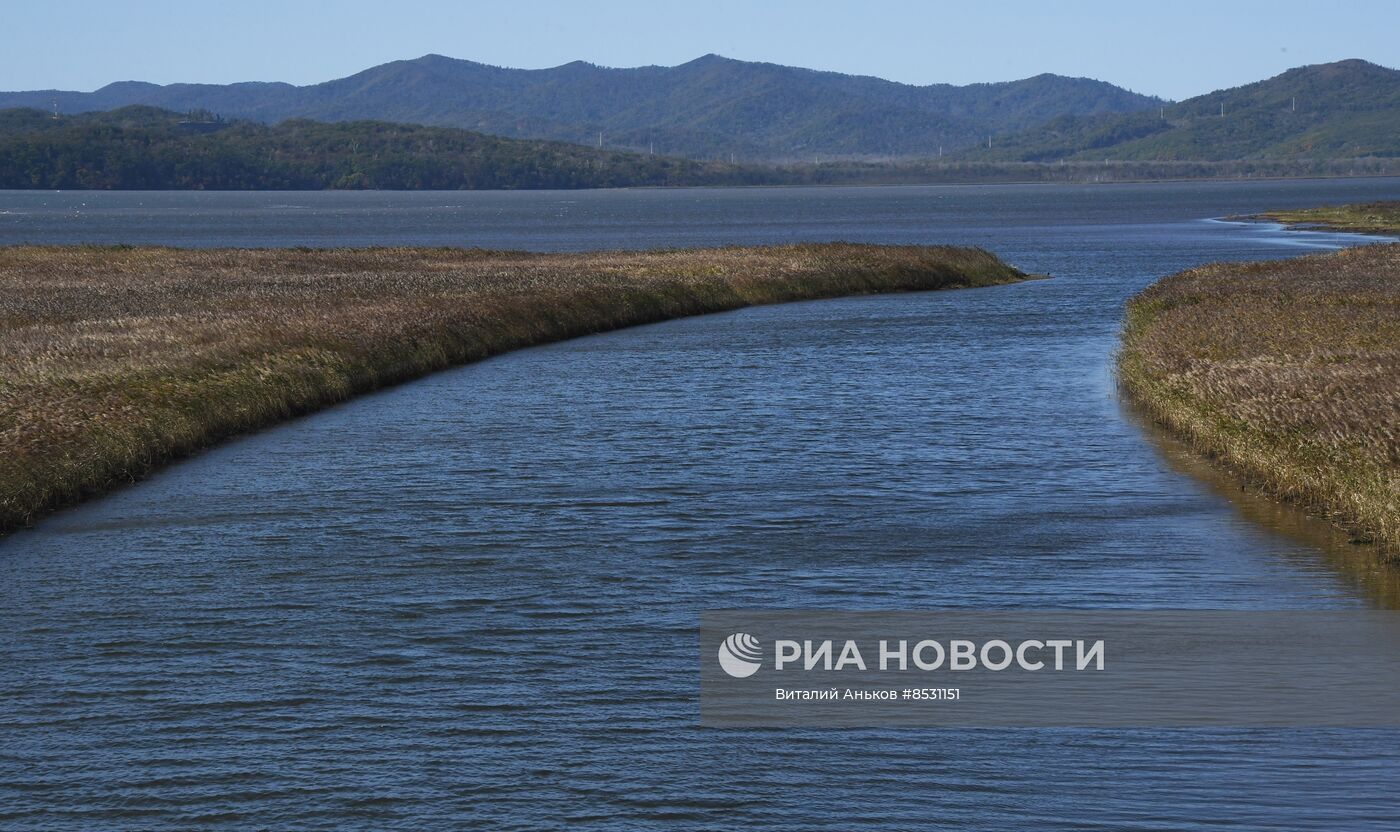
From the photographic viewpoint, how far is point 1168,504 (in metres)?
25.1

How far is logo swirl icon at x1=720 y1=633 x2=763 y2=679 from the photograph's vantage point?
16.2 metres

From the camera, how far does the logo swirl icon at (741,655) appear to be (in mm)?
16219

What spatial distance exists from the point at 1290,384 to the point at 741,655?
53.2ft

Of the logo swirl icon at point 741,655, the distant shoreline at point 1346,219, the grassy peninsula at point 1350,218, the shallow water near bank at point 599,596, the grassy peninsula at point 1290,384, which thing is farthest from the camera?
the grassy peninsula at point 1350,218

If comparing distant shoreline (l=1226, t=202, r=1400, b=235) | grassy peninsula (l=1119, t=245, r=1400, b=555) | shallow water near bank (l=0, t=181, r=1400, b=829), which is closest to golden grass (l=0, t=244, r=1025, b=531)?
shallow water near bank (l=0, t=181, r=1400, b=829)

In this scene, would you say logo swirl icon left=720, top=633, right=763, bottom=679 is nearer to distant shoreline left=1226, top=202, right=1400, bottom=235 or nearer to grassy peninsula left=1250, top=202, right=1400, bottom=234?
distant shoreline left=1226, top=202, right=1400, bottom=235

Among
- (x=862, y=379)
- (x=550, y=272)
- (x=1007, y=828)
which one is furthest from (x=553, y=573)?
(x=550, y=272)

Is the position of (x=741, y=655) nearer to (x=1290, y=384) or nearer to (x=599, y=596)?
(x=599, y=596)

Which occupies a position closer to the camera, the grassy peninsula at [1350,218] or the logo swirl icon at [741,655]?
the logo swirl icon at [741,655]

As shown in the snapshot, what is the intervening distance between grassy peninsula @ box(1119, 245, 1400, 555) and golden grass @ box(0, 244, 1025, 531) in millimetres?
19603

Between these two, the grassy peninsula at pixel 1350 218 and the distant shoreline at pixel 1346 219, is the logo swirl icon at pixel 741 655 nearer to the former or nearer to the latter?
the distant shoreline at pixel 1346 219

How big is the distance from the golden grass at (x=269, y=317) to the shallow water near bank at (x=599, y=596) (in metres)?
1.37

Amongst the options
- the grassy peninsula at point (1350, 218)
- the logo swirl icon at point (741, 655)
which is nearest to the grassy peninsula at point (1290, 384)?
the logo swirl icon at point (741, 655)

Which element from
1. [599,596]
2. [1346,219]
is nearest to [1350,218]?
[1346,219]
